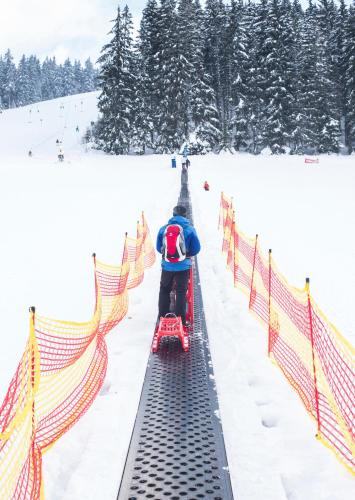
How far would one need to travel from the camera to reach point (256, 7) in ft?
194

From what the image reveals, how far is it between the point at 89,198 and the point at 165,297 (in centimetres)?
1870

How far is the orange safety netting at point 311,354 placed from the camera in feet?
14.1

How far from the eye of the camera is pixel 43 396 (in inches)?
207

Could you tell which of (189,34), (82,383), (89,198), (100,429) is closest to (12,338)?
(82,383)

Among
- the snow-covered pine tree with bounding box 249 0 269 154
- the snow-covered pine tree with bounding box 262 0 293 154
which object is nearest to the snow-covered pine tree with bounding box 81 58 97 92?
the snow-covered pine tree with bounding box 249 0 269 154

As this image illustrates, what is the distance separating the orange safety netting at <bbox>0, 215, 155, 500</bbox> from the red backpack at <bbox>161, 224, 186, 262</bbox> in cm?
121

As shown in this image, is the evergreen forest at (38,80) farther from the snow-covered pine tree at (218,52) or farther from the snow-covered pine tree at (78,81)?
the snow-covered pine tree at (218,52)

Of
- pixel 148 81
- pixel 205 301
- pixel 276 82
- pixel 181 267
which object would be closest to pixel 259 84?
pixel 276 82

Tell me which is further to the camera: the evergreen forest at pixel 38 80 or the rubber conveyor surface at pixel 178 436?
the evergreen forest at pixel 38 80

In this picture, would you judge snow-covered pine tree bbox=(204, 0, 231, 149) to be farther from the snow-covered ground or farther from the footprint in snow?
the footprint in snow

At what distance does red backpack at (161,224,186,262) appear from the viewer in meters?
6.38

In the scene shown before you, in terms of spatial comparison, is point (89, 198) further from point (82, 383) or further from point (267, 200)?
point (82, 383)

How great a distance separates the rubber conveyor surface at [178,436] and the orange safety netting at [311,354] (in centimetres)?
101

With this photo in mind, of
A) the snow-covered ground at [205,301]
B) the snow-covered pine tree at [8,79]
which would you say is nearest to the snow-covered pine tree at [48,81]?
the snow-covered pine tree at [8,79]
